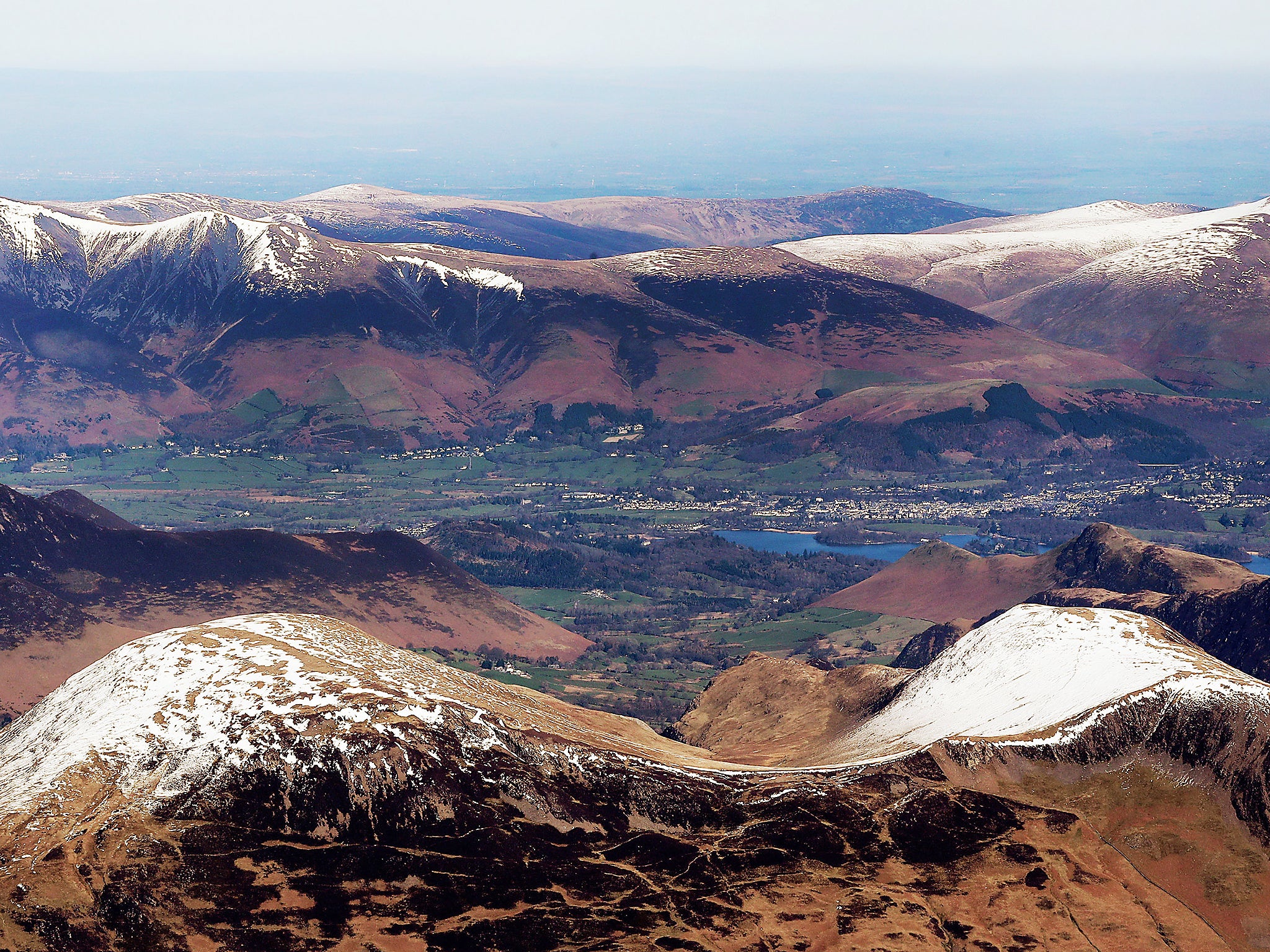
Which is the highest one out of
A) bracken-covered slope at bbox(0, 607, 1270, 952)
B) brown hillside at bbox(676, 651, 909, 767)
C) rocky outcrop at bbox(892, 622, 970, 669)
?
bracken-covered slope at bbox(0, 607, 1270, 952)

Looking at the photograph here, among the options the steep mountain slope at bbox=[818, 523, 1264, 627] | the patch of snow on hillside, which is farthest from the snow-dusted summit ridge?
the steep mountain slope at bbox=[818, 523, 1264, 627]

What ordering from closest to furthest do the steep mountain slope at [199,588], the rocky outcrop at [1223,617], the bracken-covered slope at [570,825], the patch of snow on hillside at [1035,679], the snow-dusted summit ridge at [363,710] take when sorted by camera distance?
the bracken-covered slope at [570,825]
the snow-dusted summit ridge at [363,710]
the patch of snow on hillside at [1035,679]
the rocky outcrop at [1223,617]
the steep mountain slope at [199,588]

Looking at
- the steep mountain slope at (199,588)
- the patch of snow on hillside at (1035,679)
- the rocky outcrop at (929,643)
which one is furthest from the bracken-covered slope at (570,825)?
the rocky outcrop at (929,643)

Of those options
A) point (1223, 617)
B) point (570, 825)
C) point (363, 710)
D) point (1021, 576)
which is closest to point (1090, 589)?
point (1021, 576)

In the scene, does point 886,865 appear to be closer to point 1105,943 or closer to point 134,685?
point 1105,943

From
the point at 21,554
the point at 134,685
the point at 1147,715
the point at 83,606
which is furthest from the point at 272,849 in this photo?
the point at 21,554

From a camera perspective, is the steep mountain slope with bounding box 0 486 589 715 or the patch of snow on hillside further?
the steep mountain slope with bounding box 0 486 589 715

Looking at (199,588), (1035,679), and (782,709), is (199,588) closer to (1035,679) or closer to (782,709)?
(782,709)

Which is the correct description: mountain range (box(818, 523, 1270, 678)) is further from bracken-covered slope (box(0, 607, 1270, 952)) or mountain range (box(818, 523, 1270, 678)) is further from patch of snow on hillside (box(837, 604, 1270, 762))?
bracken-covered slope (box(0, 607, 1270, 952))

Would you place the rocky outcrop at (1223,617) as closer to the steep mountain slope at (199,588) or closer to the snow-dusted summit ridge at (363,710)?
the snow-dusted summit ridge at (363,710)
